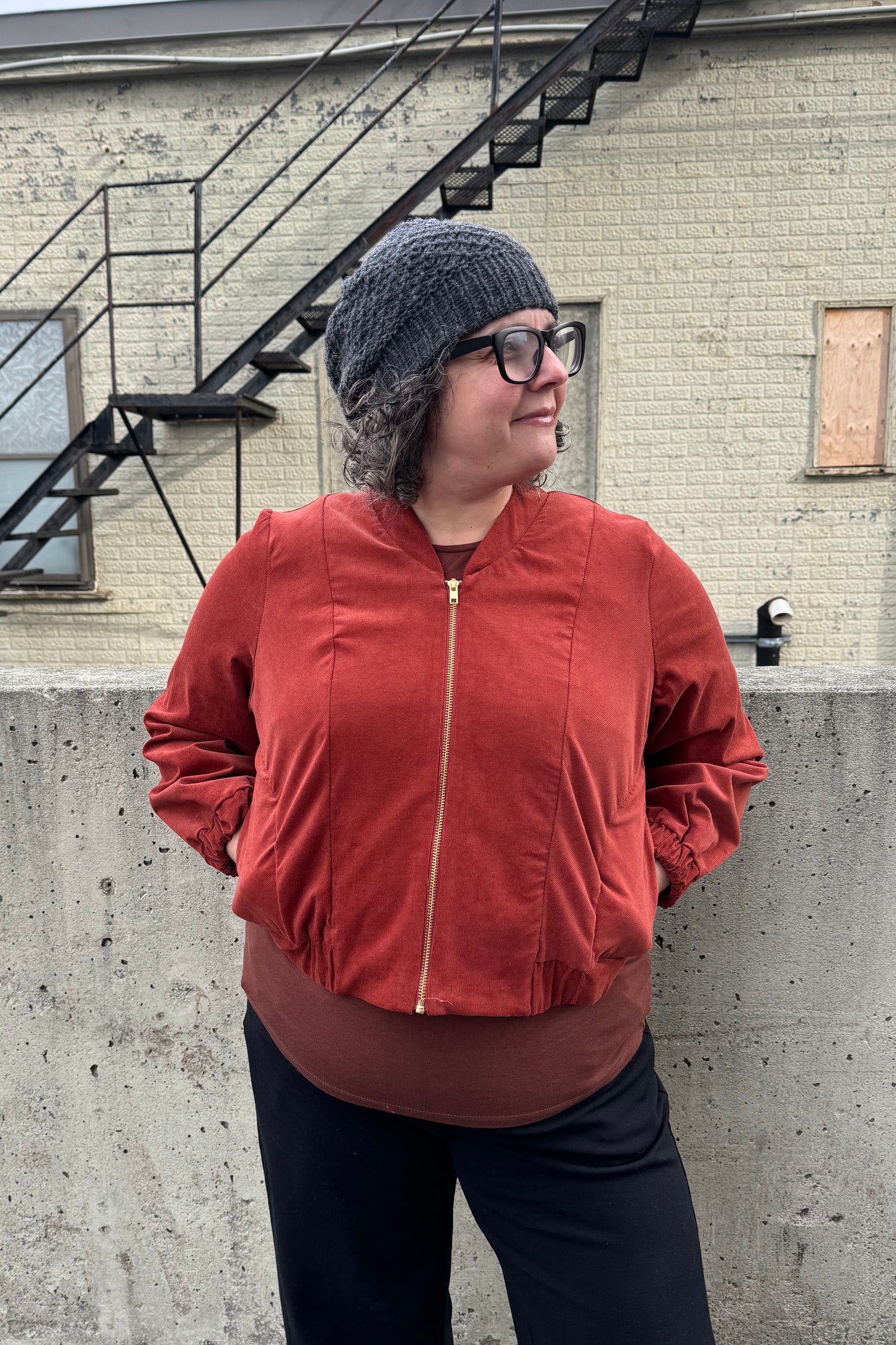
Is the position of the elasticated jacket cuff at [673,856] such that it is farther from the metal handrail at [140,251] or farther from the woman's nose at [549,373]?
the metal handrail at [140,251]

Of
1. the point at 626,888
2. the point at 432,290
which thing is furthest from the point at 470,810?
the point at 432,290

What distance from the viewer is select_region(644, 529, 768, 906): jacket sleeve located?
4.35 feet

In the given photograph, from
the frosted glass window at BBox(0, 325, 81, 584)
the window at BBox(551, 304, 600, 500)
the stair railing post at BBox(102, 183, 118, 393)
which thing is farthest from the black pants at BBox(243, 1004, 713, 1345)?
the frosted glass window at BBox(0, 325, 81, 584)

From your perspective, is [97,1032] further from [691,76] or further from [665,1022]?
[691,76]

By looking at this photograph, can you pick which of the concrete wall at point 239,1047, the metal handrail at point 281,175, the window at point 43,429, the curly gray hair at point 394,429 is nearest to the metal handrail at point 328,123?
the metal handrail at point 281,175

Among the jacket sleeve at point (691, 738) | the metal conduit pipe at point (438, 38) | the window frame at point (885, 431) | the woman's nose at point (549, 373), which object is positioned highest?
the metal conduit pipe at point (438, 38)

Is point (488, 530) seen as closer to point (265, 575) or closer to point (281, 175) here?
point (265, 575)

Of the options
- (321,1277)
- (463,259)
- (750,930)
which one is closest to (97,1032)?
(321,1277)

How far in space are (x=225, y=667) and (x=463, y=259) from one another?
0.71m

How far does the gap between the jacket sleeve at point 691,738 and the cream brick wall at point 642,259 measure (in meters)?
5.97

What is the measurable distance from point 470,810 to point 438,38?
7.15 m

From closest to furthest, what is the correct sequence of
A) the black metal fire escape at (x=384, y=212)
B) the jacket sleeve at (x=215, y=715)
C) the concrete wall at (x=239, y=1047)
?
the jacket sleeve at (x=215, y=715) < the concrete wall at (x=239, y=1047) < the black metal fire escape at (x=384, y=212)

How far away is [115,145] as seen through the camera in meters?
7.01

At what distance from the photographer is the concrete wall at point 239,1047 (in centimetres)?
179
